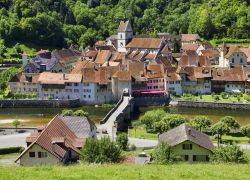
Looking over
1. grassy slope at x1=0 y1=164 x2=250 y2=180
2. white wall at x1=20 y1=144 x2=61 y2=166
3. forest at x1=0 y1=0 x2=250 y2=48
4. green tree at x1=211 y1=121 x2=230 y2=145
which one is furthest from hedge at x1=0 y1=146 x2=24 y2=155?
forest at x1=0 y1=0 x2=250 y2=48

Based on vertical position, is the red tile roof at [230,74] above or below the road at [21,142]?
above

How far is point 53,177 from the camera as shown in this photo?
16.5 metres

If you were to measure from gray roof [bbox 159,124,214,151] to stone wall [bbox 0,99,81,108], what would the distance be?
32589 millimetres

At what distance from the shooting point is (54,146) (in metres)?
31.6

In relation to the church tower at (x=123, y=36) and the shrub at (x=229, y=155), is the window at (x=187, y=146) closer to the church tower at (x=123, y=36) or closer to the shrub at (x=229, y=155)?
the shrub at (x=229, y=155)

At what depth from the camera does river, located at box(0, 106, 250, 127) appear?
58612 mm

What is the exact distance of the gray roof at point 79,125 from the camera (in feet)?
125

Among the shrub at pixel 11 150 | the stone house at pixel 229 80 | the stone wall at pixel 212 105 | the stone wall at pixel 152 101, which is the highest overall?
the stone house at pixel 229 80

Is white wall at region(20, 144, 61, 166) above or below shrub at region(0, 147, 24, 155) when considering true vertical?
above

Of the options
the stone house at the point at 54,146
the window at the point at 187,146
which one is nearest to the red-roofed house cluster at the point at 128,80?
the stone house at the point at 54,146

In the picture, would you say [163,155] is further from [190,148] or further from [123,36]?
[123,36]

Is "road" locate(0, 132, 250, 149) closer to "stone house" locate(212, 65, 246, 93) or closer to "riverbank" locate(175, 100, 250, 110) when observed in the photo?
"riverbank" locate(175, 100, 250, 110)

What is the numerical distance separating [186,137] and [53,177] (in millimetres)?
17664

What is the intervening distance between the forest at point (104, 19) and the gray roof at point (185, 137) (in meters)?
77.8
